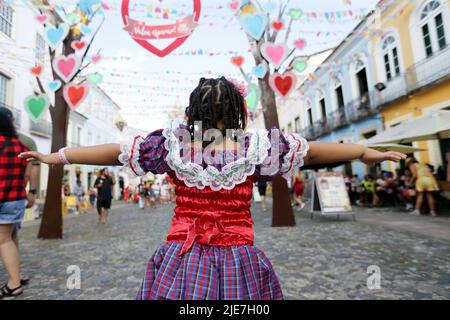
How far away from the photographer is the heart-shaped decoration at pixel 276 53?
6.12 metres

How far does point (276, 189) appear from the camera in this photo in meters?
6.65

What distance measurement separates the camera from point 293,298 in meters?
2.61

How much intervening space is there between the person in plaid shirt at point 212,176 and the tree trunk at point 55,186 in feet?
19.0

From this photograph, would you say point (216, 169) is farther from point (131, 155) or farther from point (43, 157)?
point (43, 157)

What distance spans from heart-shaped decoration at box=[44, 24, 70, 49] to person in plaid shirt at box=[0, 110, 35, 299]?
3.73 meters

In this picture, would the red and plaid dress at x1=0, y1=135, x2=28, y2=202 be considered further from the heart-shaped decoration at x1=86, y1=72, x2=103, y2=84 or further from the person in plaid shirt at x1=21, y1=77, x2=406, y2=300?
the heart-shaped decoration at x1=86, y1=72, x2=103, y2=84

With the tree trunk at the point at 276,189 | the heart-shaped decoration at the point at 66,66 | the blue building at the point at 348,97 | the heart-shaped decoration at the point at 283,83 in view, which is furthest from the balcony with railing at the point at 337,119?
the heart-shaped decoration at the point at 66,66

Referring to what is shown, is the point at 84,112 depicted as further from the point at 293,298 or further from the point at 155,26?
the point at 293,298

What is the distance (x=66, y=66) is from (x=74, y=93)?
0.58 meters

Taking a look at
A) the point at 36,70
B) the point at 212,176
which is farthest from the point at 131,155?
the point at 36,70

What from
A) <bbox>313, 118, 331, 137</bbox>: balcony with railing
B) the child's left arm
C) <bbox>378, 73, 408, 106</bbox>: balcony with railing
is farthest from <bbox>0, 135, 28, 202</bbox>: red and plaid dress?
<bbox>313, 118, 331, 137</bbox>: balcony with railing

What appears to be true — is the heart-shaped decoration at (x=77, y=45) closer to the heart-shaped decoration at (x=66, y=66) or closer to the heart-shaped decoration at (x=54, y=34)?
the heart-shaped decoration at (x=66, y=66)
